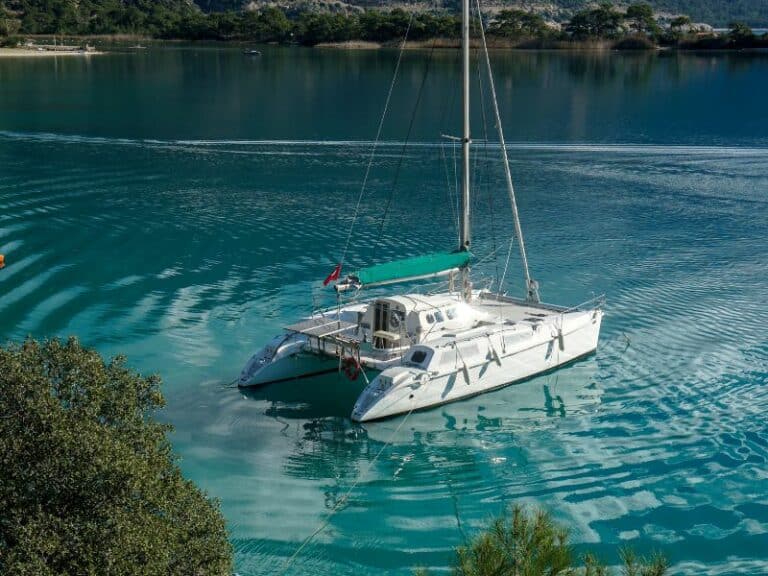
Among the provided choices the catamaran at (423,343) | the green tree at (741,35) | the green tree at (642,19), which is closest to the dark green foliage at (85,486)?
the catamaran at (423,343)

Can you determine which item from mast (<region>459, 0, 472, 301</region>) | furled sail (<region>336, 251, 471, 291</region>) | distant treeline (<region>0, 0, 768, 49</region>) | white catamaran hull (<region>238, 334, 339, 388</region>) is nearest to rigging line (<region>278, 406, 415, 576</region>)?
white catamaran hull (<region>238, 334, 339, 388</region>)

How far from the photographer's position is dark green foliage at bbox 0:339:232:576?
12.8 meters

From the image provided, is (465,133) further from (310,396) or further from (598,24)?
(598,24)

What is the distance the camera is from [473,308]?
29250 millimetres

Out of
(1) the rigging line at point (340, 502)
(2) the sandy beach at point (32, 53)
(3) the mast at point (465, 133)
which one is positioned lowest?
(1) the rigging line at point (340, 502)

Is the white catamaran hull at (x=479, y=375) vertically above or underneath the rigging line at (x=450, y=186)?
underneath

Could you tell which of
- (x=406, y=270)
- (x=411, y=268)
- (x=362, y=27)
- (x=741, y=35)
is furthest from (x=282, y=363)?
(x=362, y=27)

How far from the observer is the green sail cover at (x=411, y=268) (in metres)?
27.9

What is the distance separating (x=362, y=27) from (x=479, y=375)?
144 meters

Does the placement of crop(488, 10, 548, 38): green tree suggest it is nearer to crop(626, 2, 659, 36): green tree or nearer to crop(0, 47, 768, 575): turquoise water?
crop(626, 2, 659, 36): green tree

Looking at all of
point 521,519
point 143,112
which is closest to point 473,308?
point 521,519

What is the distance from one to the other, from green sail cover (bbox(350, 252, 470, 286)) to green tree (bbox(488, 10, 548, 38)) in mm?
134550

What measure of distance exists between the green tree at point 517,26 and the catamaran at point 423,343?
134 meters

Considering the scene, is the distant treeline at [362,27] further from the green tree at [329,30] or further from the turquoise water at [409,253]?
the turquoise water at [409,253]
